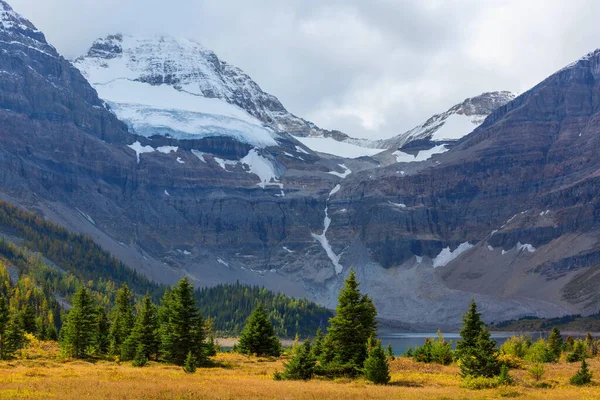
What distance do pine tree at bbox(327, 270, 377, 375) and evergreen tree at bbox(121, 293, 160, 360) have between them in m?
19.9

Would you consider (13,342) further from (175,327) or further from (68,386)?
(68,386)

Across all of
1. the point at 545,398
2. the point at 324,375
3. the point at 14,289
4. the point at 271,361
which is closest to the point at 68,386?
the point at 324,375

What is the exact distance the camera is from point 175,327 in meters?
61.5

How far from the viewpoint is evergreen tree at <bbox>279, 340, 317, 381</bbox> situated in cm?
4969

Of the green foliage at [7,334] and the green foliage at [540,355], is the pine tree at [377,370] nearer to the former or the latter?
the green foliage at [540,355]

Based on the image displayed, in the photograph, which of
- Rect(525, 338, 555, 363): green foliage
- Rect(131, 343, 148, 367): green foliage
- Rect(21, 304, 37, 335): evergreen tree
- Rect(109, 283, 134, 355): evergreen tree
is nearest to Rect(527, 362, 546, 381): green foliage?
Rect(525, 338, 555, 363): green foliage

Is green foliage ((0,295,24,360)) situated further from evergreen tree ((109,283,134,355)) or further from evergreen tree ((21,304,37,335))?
evergreen tree ((21,304,37,335))

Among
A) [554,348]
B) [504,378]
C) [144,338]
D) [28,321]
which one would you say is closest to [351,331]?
[504,378]

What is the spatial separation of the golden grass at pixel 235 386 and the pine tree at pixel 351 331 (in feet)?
10.3

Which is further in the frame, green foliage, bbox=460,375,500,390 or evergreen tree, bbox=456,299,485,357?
evergreen tree, bbox=456,299,485,357

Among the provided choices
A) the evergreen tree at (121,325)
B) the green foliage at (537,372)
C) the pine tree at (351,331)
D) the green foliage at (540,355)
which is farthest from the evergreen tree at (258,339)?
the green foliage at (537,372)

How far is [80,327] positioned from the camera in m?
68.2

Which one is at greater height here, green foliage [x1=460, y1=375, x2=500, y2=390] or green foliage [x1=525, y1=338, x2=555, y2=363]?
green foliage [x1=525, y1=338, x2=555, y2=363]

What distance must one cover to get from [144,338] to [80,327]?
24.2 ft
